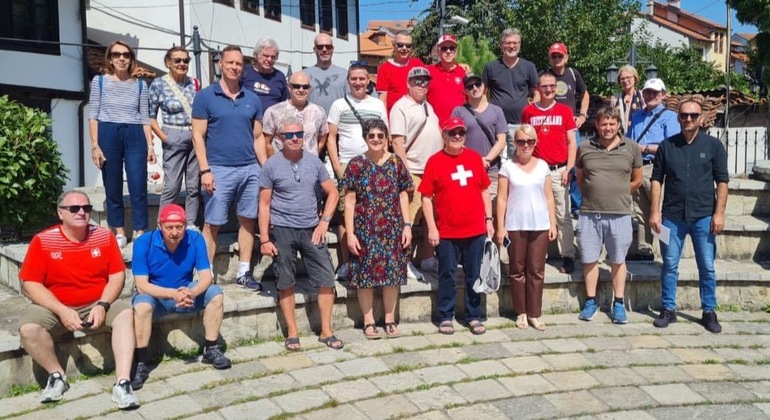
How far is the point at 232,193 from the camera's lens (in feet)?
21.0

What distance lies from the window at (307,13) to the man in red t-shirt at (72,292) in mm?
21127

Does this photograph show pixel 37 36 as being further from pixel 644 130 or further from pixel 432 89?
pixel 644 130

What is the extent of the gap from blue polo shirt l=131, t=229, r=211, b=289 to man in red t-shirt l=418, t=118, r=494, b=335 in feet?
6.21

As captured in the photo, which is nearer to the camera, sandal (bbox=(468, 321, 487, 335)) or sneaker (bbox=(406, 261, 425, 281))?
sandal (bbox=(468, 321, 487, 335))

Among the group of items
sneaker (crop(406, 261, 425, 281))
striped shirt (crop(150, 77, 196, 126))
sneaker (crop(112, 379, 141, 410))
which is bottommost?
sneaker (crop(112, 379, 141, 410))

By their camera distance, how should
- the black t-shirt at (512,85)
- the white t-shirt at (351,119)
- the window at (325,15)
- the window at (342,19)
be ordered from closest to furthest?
1. the white t-shirt at (351,119)
2. the black t-shirt at (512,85)
3. the window at (325,15)
4. the window at (342,19)

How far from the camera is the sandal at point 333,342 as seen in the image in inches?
237

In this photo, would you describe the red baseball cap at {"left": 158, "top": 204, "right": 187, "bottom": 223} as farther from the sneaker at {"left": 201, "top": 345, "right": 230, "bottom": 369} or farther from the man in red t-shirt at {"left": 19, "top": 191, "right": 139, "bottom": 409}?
the sneaker at {"left": 201, "top": 345, "right": 230, "bottom": 369}

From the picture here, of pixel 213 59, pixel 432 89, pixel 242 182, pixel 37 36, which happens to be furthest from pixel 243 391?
pixel 213 59

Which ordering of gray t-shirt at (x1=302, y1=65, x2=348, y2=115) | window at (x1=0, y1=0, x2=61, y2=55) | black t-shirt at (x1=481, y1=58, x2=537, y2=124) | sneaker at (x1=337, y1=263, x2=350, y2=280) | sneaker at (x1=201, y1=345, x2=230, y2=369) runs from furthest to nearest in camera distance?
1. window at (x1=0, y1=0, x2=61, y2=55)
2. black t-shirt at (x1=481, y1=58, x2=537, y2=124)
3. gray t-shirt at (x1=302, y1=65, x2=348, y2=115)
4. sneaker at (x1=337, y1=263, x2=350, y2=280)
5. sneaker at (x1=201, y1=345, x2=230, y2=369)

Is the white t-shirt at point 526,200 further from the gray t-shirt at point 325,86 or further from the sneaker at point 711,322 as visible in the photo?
the gray t-shirt at point 325,86

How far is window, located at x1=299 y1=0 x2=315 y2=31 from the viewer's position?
1001 inches

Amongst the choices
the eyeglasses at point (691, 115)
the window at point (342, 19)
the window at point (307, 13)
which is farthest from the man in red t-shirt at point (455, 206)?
the window at point (342, 19)

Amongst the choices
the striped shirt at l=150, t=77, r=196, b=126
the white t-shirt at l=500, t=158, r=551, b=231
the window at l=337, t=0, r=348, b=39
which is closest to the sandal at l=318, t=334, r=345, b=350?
the white t-shirt at l=500, t=158, r=551, b=231
